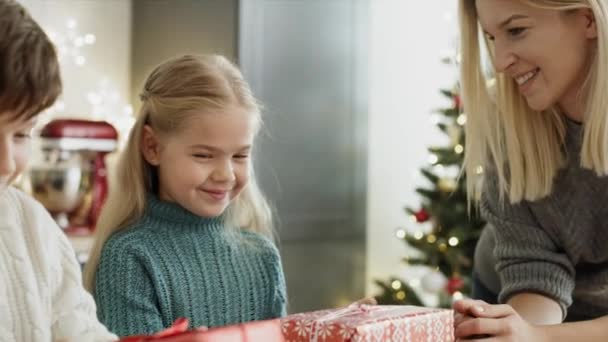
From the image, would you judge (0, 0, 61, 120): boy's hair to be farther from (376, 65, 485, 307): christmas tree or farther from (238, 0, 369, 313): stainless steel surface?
(238, 0, 369, 313): stainless steel surface

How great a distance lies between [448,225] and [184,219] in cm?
238

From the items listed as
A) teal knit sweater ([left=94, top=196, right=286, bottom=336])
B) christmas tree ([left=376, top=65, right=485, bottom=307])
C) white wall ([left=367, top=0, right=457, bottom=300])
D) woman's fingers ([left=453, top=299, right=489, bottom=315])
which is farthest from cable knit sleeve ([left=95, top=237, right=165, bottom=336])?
white wall ([left=367, top=0, right=457, bottom=300])

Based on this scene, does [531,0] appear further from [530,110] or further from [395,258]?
[395,258]

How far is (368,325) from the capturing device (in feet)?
4.15

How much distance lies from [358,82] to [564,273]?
2.80 meters

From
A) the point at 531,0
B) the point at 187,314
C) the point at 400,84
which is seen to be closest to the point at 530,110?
A: the point at 531,0

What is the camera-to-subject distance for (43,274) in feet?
4.36

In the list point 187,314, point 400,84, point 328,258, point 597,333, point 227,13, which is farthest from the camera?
point 400,84

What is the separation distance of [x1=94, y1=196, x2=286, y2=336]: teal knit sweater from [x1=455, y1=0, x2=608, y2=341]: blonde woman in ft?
1.75

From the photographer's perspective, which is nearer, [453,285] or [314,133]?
[453,285]

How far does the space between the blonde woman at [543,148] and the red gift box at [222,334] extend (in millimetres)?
911

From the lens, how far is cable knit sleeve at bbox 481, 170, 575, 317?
6.52ft

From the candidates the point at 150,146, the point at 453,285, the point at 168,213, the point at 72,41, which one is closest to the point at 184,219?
the point at 168,213

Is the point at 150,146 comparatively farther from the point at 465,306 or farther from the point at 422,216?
the point at 422,216
